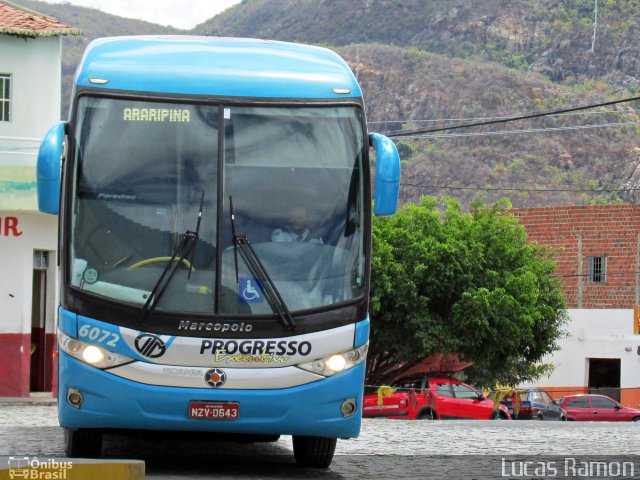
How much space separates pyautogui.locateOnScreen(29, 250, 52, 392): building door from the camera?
90.1 feet

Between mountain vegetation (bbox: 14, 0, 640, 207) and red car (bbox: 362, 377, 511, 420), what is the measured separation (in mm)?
54610

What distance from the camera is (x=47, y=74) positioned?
2747cm

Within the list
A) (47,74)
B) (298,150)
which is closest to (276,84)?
(298,150)

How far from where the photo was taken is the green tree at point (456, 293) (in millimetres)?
39312

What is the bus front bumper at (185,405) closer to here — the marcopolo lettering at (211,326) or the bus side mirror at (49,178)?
the marcopolo lettering at (211,326)

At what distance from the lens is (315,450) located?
12.7 meters

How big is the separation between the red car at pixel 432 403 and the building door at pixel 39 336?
10083mm

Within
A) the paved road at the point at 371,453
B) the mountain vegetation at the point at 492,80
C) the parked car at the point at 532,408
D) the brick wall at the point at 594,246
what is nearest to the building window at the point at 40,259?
the paved road at the point at 371,453

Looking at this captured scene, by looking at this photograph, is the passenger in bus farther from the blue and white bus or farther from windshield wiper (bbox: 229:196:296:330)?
windshield wiper (bbox: 229:196:296:330)

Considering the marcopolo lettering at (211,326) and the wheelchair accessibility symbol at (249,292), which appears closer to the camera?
the marcopolo lettering at (211,326)

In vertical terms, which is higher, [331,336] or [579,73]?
[579,73]

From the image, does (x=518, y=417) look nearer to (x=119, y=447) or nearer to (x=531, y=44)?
(x=119, y=447)

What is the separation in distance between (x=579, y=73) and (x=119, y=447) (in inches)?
4740

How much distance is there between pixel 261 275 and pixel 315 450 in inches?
85.0
